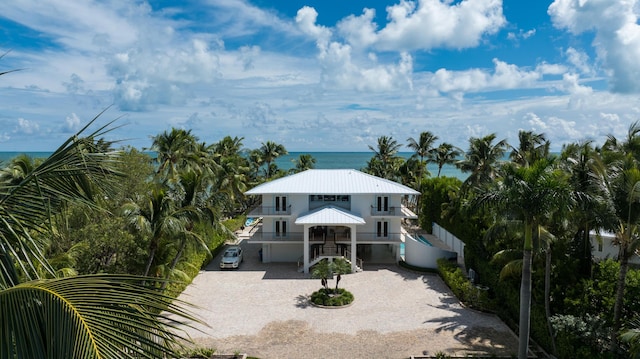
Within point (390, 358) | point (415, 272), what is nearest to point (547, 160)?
point (390, 358)

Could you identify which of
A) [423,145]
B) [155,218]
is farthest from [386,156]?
[155,218]

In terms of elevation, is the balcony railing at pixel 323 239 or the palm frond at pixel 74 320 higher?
the palm frond at pixel 74 320

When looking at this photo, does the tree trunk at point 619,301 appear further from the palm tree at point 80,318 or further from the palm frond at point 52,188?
the palm frond at point 52,188

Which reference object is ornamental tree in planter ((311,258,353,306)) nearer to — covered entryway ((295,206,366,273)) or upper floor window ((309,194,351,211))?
covered entryway ((295,206,366,273))

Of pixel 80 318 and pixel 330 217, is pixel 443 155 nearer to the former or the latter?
pixel 330 217

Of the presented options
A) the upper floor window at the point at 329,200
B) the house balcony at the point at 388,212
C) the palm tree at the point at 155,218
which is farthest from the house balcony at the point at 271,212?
the palm tree at the point at 155,218

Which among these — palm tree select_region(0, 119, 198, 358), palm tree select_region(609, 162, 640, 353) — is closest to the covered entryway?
palm tree select_region(609, 162, 640, 353)
